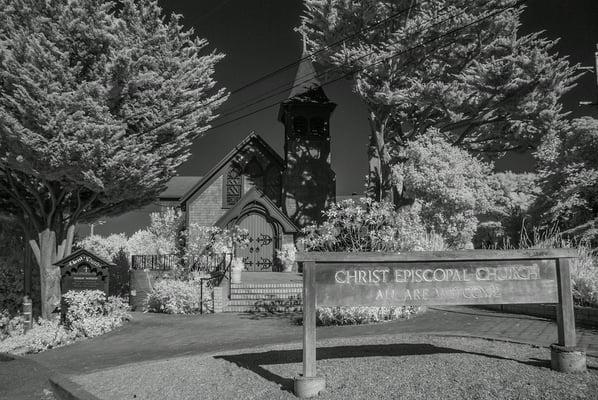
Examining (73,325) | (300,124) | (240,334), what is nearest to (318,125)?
(300,124)

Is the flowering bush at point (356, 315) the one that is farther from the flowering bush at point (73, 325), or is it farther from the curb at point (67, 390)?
the curb at point (67, 390)

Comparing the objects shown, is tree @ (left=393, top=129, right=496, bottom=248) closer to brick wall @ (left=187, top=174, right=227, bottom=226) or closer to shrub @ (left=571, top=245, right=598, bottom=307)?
shrub @ (left=571, top=245, right=598, bottom=307)

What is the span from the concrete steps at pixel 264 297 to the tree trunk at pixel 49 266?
5.30 m

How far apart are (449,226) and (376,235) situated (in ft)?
28.0

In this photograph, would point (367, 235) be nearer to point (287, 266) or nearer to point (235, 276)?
point (235, 276)

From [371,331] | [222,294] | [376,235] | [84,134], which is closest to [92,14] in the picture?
[84,134]

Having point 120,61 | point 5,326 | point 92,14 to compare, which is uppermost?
point 92,14

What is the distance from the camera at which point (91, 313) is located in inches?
534

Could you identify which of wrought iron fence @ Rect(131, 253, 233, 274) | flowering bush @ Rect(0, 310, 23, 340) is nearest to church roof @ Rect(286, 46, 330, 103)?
wrought iron fence @ Rect(131, 253, 233, 274)

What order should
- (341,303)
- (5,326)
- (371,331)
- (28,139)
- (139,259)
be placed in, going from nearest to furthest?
(341,303), (371,331), (28,139), (5,326), (139,259)

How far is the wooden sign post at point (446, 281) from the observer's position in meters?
6.15

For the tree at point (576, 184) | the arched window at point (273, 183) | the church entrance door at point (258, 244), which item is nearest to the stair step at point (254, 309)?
the tree at point (576, 184)

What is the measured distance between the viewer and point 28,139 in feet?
43.4

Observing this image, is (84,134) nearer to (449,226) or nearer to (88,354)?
(88,354)
